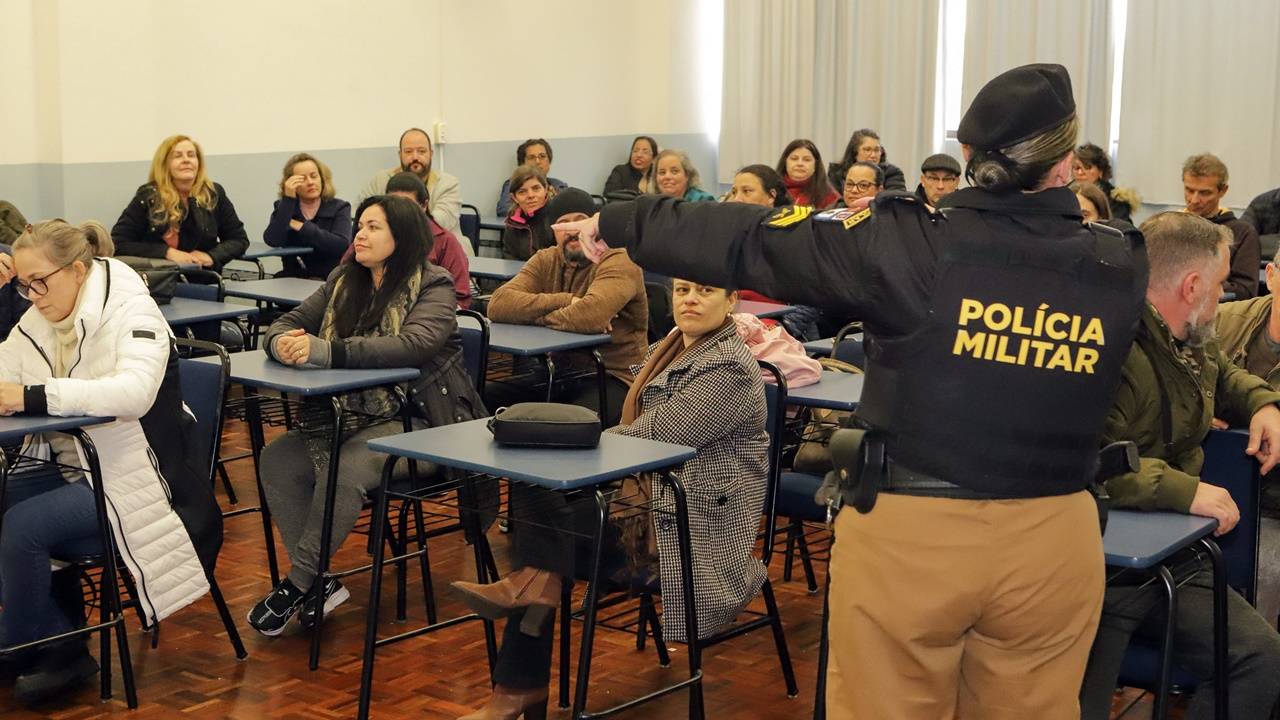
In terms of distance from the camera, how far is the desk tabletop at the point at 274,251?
688 centimetres

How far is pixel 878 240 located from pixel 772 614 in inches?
66.0

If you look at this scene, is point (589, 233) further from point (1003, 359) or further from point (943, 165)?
point (943, 165)

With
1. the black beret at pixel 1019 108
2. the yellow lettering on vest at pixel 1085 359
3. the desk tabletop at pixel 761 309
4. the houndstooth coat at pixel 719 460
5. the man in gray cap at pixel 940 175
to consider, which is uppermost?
the black beret at pixel 1019 108

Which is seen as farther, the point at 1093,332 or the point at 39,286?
the point at 39,286

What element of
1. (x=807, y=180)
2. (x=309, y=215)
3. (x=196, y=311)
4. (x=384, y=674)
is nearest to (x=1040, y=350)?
(x=384, y=674)

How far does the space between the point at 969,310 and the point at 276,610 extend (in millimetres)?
2393

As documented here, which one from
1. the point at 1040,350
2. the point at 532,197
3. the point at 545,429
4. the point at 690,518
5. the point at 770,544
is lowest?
the point at 770,544

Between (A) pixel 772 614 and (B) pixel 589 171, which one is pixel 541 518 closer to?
(A) pixel 772 614

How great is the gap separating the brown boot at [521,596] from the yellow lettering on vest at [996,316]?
1.41 metres

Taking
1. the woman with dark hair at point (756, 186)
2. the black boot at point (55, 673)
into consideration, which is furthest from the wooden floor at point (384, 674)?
the woman with dark hair at point (756, 186)

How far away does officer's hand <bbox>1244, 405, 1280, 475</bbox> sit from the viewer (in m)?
2.85

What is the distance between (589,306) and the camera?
4.59 metres

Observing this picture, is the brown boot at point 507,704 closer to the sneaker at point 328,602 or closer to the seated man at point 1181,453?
the sneaker at point 328,602

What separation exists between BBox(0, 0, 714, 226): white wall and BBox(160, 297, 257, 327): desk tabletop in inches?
80.3
